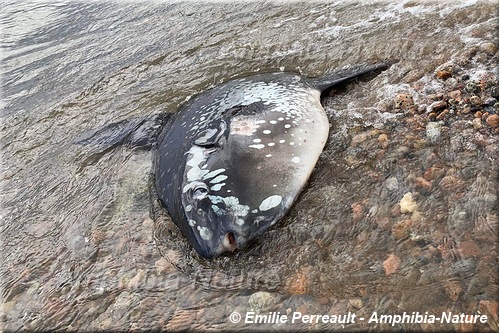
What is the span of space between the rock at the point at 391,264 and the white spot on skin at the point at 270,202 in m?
0.85

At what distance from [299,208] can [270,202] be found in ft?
0.87

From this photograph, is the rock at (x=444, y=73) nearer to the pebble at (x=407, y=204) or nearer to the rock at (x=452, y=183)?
the rock at (x=452, y=183)

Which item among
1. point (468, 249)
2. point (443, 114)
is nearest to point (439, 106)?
point (443, 114)

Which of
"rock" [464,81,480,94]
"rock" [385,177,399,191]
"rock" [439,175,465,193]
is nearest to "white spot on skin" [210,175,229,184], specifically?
"rock" [385,177,399,191]

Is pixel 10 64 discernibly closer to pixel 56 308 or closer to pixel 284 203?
pixel 56 308

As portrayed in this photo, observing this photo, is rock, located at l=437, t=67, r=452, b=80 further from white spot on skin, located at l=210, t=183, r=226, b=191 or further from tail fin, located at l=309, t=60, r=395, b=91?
white spot on skin, located at l=210, t=183, r=226, b=191

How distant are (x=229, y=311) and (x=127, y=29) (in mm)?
6569

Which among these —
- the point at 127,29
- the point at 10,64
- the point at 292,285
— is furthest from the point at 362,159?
the point at 10,64

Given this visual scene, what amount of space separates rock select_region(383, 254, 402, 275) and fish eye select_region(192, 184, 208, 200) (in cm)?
132

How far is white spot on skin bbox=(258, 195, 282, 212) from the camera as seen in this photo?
2.83m

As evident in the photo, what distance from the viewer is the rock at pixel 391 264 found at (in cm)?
236

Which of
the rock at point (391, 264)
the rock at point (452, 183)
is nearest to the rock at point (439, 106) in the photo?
the rock at point (452, 183)

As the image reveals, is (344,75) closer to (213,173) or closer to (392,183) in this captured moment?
(392,183)

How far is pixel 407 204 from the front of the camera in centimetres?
271
